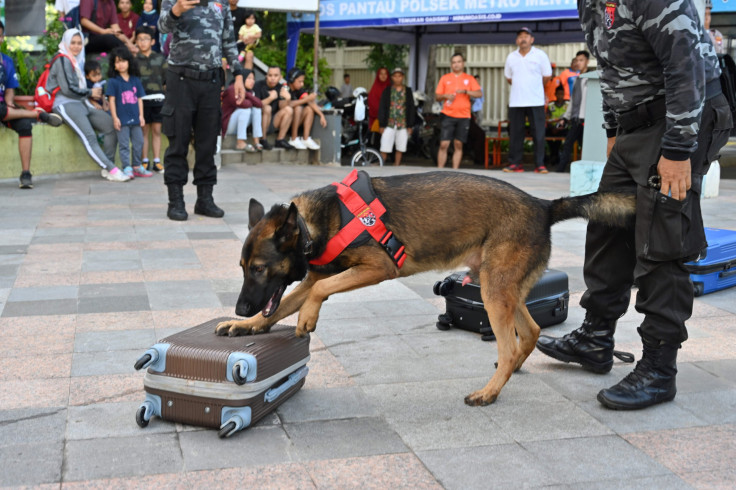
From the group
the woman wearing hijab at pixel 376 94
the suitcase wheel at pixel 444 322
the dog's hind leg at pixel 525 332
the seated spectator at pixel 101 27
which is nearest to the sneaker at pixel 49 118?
the seated spectator at pixel 101 27

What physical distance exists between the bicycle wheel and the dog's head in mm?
12072

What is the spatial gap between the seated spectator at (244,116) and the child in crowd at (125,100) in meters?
2.03

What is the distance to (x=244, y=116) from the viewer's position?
14211mm

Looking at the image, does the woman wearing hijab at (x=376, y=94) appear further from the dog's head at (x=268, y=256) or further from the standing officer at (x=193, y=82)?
the dog's head at (x=268, y=256)

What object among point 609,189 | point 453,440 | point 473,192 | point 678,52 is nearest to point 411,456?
point 453,440

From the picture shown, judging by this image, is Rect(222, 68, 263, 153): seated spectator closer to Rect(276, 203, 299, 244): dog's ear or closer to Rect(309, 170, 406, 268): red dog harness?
Rect(309, 170, 406, 268): red dog harness

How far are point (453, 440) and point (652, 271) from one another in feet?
3.96

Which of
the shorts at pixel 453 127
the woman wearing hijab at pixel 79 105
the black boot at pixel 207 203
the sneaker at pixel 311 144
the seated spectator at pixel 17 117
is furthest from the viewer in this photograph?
the sneaker at pixel 311 144

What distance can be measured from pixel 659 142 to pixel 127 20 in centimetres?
1245

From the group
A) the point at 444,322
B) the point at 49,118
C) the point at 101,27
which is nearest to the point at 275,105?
the point at 101,27

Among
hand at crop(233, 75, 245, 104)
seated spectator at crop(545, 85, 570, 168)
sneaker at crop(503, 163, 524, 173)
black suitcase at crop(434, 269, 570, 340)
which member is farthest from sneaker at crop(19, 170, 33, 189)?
seated spectator at crop(545, 85, 570, 168)

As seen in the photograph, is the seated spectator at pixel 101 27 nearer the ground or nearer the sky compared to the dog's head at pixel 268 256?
nearer the sky

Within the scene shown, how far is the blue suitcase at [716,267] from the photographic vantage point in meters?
5.82

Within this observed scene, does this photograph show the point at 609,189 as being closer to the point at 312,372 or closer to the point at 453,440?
the point at 453,440
